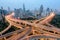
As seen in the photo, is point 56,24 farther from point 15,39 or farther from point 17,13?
point 17,13

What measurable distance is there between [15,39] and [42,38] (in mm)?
4846

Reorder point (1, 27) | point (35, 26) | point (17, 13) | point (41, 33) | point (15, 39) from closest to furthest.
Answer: point (15, 39) → point (41, 33) → point (35, 26) → point (1, 27) → point (17, 13)

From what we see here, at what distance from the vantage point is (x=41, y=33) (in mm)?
23969

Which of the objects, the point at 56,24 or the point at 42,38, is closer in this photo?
the point at 42,38

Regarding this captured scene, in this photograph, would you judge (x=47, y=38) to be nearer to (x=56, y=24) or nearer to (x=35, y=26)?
(x=35, y=26)

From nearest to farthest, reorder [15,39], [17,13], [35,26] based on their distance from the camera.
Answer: [15,39], [35,26], [17,13]

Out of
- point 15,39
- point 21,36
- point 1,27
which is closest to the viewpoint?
point 15,39

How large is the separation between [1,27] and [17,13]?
18589 mm

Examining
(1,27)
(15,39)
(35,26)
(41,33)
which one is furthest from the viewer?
(1,27)

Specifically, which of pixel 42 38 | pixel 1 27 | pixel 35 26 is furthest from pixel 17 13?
pixel 42 38

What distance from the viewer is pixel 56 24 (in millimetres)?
30375

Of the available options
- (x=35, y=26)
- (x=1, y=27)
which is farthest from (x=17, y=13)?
(x=35, y=26)

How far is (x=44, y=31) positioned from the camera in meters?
24.2

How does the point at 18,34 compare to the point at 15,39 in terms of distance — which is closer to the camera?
the point at 15,39
